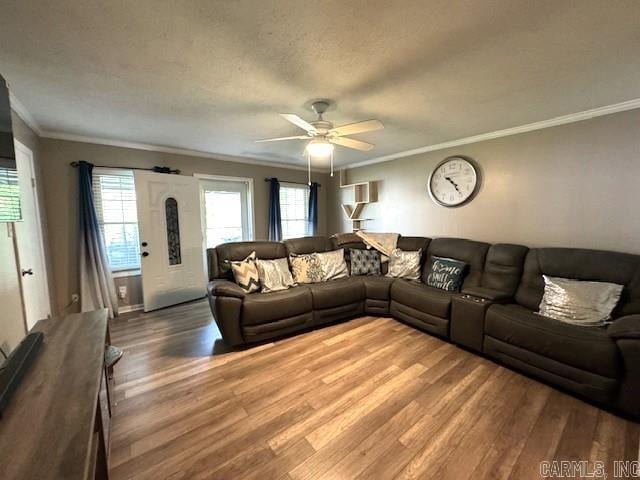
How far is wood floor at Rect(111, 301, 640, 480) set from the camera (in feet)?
4.57

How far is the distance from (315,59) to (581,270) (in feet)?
9.36

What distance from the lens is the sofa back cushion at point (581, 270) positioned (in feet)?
6.82

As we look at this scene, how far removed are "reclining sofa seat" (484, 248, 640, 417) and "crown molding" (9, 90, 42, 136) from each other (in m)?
4.31

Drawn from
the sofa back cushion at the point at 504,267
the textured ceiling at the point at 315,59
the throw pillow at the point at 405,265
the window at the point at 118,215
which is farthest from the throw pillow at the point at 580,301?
the window at the point at 118,215

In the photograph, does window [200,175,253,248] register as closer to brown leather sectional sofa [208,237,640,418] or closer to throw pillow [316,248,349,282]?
brown leather sectional sofa [208,237,640,418]

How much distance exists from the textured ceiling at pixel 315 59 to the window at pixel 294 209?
2.45 metres

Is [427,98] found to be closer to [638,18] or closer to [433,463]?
[638,18]

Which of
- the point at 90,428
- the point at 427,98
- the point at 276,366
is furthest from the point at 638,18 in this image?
the point at 276,366

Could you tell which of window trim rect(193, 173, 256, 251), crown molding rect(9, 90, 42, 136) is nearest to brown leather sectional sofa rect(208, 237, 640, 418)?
window trim rect(193, 173, 256, 251)

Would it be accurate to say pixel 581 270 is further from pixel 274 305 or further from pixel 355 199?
pixel 355 199

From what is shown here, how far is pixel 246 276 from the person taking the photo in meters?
2.90

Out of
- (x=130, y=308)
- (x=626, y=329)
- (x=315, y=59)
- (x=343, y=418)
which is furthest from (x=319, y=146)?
(x=130, y=308)

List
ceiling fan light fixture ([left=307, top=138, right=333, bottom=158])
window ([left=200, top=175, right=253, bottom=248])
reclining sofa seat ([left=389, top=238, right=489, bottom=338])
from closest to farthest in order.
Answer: ceiling fan light fixture ([left=307, top=138, right=333, bottom=158]) → reclining sofa seat ([left=389, top=238, right=489, bottom=338]) → window ([left=200, top=175, right=253, bottom=248])

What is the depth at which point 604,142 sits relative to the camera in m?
2.46
